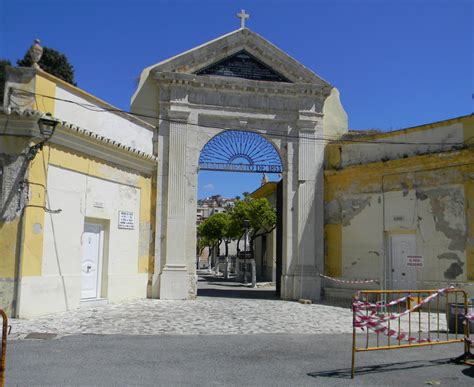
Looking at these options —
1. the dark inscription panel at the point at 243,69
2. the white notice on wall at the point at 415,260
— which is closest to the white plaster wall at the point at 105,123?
the dark inscription panel at the point at 243,69

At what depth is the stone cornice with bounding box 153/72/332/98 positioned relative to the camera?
50.2 feet

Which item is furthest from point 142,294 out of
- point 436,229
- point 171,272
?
point 436,229

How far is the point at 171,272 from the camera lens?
14.7m

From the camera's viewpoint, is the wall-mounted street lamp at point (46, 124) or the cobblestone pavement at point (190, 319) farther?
the wall-mounted street lamp at point (46, 124)

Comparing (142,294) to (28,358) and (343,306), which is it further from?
(28,358)

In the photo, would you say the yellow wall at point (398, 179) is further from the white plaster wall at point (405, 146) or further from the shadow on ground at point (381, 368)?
the shadow on ground at point (381, 368)

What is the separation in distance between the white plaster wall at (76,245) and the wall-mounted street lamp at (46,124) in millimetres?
1295

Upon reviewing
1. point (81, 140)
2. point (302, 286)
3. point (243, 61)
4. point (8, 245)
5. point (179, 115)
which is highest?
point (243, 61)

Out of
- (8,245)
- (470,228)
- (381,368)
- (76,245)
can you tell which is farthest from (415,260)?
(8,245)

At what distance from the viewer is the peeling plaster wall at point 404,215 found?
1320cm

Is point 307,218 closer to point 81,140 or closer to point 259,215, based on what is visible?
point 81,140

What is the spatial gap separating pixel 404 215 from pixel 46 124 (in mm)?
9639

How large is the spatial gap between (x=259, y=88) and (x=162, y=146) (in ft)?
11.4

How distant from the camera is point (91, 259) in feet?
41.9
